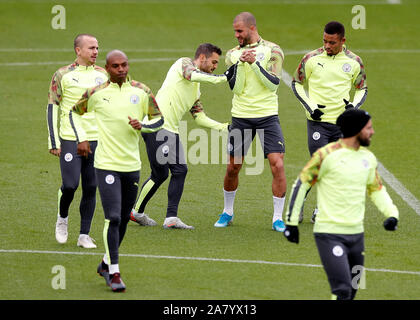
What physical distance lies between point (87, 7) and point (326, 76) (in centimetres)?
2093

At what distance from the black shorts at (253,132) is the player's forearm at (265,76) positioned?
0.45m

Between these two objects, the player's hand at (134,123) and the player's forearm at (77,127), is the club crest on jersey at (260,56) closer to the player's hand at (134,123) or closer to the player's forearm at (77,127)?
the player's forearm at (77,127)

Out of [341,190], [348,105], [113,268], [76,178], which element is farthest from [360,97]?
[113,268]

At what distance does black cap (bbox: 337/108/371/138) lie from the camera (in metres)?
8.64

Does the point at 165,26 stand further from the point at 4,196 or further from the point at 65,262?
the point at 65,262

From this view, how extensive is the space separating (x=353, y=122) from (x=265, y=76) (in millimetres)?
3930

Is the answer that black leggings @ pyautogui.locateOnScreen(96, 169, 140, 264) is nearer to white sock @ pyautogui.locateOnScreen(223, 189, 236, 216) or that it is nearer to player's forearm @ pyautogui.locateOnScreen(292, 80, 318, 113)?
white sock @ pyautogui.locateOnScreen(223, 189, 236, 216)

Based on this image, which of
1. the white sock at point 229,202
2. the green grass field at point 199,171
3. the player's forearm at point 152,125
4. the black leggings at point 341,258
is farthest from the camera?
the white sock at point 229,202

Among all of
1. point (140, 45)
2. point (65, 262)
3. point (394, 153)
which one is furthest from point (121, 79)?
point (140, 45)

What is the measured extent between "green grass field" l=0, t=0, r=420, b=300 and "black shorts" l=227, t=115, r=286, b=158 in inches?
43.2

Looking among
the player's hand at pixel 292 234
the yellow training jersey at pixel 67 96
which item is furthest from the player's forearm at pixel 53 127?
the player's hand at pixel 292 234

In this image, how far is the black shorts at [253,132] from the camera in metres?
12.7

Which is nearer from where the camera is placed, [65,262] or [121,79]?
[121,79]

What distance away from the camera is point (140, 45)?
27.9 m
